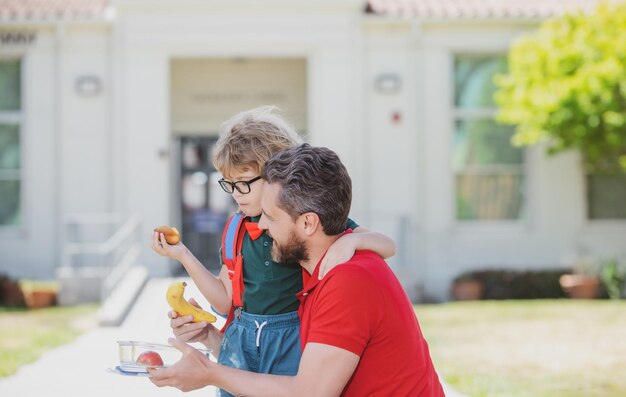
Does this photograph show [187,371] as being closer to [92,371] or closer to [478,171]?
[92,371]

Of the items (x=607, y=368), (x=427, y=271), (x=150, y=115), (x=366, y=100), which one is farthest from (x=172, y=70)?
(x=607, y=368)

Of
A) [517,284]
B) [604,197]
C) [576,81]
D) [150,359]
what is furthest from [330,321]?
[604,197]

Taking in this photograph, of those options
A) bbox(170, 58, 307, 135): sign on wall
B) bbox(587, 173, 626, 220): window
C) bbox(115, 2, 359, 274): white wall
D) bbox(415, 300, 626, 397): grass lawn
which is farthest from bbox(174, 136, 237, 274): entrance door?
bbox(587, 173, 626, 220): window

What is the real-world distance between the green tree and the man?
9.82 meters

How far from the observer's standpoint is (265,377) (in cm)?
265

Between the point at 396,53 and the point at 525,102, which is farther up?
the point at 396,53

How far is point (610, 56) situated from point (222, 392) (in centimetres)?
996

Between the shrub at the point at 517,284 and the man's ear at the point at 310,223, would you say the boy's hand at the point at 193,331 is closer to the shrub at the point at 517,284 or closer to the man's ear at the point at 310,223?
the man's ear at the point at 310,223

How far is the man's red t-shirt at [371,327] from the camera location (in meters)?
2.55

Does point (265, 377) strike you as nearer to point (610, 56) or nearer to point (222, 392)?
point (222, 392)

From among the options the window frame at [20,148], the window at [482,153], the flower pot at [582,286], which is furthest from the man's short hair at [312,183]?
the window frame at [20,148]

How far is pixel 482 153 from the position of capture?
14.3m

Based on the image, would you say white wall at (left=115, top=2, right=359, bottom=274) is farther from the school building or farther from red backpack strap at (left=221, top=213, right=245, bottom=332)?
red backpack strap at (left=221, top=213, right=245, bottom=332)

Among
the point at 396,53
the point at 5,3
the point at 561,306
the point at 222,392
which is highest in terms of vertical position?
the point at 5,3
